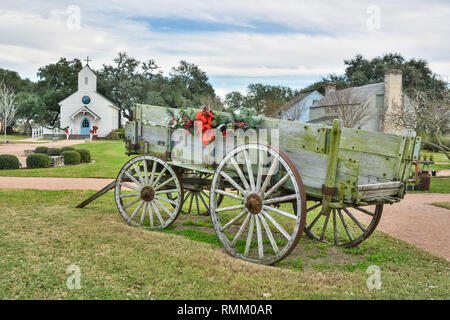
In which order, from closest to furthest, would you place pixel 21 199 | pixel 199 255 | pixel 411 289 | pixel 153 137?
pixel 411 289
pixel 199 255
pixel 153 137
pixel 21 199

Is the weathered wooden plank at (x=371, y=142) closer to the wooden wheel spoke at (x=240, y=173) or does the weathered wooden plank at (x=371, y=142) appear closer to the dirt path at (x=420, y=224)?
the wooden wheel spoke at (x=240, y=173)

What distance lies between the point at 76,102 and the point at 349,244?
1619 inches

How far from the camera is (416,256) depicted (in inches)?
222


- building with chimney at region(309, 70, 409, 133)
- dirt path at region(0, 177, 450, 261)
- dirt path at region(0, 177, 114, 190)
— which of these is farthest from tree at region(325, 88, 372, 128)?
dirt path at region(0, 177, 114, 190)

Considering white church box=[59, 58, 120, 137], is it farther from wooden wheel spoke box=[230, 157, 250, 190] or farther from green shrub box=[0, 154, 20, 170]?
wooden wheel spoke box=[230, 157, 250, 190]

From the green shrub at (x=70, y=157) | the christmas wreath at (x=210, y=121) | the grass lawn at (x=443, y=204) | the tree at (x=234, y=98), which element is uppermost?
the tree at (x=234, y=98)

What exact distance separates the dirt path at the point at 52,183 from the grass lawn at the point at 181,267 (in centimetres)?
481

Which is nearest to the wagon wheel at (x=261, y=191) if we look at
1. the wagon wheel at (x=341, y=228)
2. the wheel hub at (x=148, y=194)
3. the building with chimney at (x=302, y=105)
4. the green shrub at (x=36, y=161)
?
the wagon wheel at (x=341, y=228)

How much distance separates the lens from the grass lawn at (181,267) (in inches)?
152

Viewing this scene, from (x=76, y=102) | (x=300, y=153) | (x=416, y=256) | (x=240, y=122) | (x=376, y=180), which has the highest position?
(x=76, y=102)

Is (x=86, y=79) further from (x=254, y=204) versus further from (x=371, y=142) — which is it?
(x=371, y=142)
